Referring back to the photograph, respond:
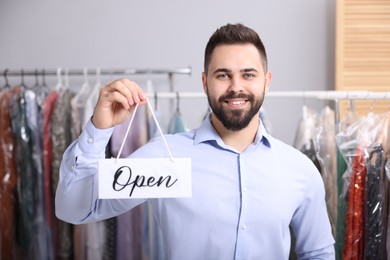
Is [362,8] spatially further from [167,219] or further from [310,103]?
[167,219]

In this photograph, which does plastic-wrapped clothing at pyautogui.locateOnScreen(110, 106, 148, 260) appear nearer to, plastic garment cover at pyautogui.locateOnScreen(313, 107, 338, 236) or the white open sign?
plastic garment cover at pyautogui.locateOnScreen(313, 107, 338, 236)

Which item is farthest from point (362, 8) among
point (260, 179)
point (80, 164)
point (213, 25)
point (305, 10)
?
point (80, 164)

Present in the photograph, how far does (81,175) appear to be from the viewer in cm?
110

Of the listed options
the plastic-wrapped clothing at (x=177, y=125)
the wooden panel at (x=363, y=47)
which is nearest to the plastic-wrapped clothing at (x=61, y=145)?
the plastic-wrapped clothing at (x=177, y=125)

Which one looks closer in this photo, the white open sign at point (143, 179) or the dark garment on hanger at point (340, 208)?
the white open sign at point (143, 179)

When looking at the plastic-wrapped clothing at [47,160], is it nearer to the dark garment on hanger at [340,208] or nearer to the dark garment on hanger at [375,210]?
the dark garment on hanger at [340,208]

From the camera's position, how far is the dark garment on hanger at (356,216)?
150cm

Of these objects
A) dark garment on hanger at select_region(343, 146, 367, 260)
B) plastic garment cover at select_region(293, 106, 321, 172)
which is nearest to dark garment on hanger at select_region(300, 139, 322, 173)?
plastic garment cover at select_region(293, 106, 321, 172)

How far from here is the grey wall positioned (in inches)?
100.0

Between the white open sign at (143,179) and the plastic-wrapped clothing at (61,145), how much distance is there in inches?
44.4

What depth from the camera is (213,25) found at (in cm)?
256

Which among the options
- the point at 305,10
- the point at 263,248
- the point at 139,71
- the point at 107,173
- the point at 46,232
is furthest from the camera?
the point at 305,10

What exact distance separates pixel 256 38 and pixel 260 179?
40 centimetres

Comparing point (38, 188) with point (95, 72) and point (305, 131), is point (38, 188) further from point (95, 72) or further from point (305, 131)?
point (305, 131)
